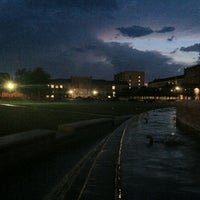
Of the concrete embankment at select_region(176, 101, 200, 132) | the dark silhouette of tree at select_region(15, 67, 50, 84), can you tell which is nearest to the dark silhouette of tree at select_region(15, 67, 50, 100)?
the dark silhouette of tree at select_region(15, 67, 50, 84)

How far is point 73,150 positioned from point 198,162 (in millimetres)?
6875

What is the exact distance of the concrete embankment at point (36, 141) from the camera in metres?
16.1

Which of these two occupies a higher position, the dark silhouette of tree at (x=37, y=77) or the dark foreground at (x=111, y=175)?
the dark silhouette of tree at (x=37, y=77)

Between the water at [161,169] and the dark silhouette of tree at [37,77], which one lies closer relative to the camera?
the water at [161,169]

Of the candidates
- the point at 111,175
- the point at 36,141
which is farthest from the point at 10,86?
the point at 111,175

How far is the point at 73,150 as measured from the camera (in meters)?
20.9

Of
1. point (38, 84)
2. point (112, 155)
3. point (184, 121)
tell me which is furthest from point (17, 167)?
point (38, 84)

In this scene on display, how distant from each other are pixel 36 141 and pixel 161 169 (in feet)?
21.6

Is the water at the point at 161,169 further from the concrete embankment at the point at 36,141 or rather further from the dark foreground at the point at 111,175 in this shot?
the concrete embankment at the point at 36,141

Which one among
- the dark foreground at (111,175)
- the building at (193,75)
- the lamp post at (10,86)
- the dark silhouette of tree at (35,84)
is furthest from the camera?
the building at (193,75)

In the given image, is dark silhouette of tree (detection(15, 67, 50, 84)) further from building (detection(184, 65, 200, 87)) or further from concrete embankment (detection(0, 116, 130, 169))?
concrete embankment (detection(0, 116, 130, 169))

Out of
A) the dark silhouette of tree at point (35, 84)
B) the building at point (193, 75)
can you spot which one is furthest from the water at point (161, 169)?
the building at point (193, 75)

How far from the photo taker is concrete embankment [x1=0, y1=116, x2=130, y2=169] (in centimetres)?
1606

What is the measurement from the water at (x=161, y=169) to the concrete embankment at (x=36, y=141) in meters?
3.85
